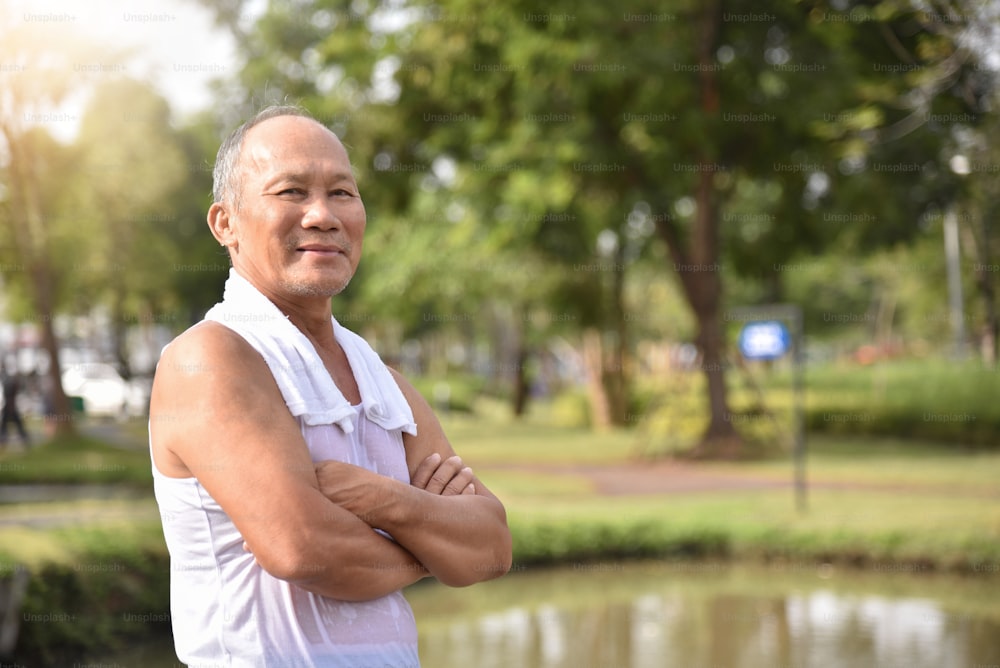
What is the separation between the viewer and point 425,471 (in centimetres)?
210

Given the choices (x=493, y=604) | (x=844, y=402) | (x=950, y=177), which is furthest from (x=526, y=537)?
(x=844, y=402)

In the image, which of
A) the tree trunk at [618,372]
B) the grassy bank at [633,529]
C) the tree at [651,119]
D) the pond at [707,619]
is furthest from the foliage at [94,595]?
the tree trunk at [618,372]

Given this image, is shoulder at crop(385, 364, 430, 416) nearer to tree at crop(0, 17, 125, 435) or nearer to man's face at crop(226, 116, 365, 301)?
man's face at crop(226, 116, 365, 301)

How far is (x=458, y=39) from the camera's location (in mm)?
17406

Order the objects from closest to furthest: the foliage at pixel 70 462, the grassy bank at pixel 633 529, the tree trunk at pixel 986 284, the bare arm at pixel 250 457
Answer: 1. the bare arm at pixel 250 457
2. the grassy bank at pixel 633 529
3. the foliage at pixel 70 462
4. the tree trunk at pixel 986 284

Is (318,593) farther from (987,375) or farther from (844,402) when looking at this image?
(844,402)

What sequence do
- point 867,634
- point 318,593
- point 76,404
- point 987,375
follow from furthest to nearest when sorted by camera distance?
1. point 987,375
2. point 76,404
3. point 867,634
4. point 318,593

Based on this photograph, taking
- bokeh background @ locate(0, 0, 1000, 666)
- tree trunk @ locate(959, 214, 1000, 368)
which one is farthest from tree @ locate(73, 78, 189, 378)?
tree trunk @ locate(959, 214, 1000, 368)

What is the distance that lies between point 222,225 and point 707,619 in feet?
24.9

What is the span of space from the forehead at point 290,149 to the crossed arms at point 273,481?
30cm

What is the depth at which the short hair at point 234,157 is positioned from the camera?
1.96 metres

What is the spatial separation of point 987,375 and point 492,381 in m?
26.8

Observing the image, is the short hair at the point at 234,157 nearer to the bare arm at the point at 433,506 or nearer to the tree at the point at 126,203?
the bare arm at the point at 433,506

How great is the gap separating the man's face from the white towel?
0.05 metres
